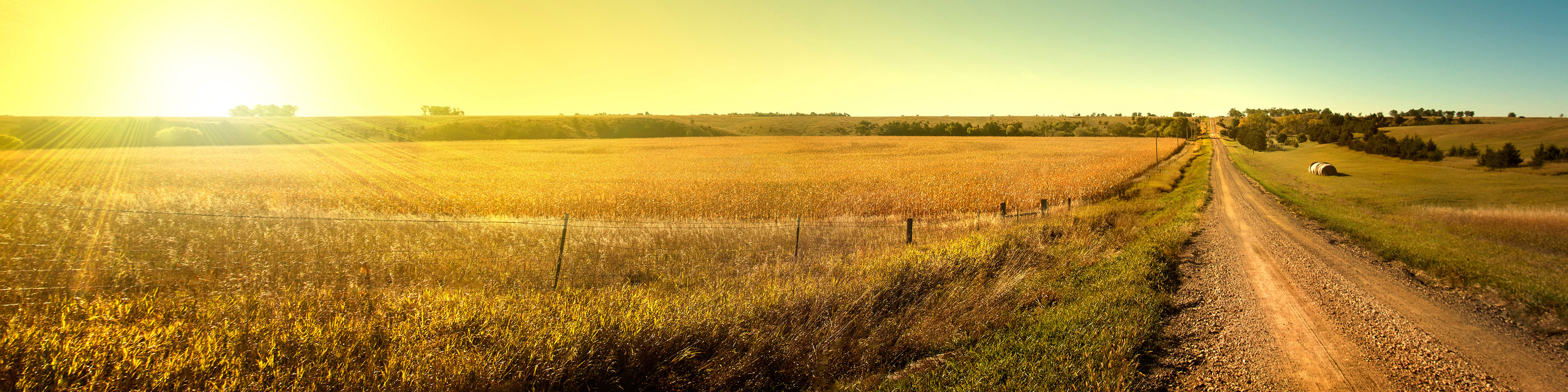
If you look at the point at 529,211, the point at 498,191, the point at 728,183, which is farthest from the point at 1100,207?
the point at 498,191

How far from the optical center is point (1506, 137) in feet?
85.9

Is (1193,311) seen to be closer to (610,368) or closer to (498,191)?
(610,368)

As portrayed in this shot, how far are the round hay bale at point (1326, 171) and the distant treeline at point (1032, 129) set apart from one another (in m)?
62.1

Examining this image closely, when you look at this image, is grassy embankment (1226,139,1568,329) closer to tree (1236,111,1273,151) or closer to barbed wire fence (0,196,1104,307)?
barbed wire fence (0,196,1104,307)

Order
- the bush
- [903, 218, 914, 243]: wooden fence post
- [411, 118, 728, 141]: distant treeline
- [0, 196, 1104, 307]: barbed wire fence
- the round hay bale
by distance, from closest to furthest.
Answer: [0, 196, 1104, 307]: barbed wire fence
[903, 218, 914, 243]: wooden fence post
the bush
the round hay bale
[411, 118, 728, 141]: distant treeline

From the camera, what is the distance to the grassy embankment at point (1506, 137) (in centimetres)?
1923

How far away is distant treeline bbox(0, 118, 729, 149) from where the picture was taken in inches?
1697

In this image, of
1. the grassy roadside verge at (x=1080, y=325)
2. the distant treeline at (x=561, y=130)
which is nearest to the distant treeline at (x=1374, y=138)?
the grassy roadside verge at (x=1080, y=325)

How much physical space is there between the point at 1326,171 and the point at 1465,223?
2191 centimetres

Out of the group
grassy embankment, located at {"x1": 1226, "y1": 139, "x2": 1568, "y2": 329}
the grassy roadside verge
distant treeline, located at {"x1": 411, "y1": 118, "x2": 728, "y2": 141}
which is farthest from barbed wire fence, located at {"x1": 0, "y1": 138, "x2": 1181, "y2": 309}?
distant treeline, located at {"x1": 411, "y1": 118, "x2": 728, "y2": 141}

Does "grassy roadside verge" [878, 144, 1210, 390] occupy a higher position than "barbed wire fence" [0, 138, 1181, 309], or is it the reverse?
"barbed wire fence" [0, 138, 1181, 309]

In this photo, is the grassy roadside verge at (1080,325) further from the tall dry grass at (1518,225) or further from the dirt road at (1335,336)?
the tall dry grass at (1518,225)

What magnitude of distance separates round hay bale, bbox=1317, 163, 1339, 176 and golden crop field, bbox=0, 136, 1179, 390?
76.5 ft

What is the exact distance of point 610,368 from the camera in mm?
4145
